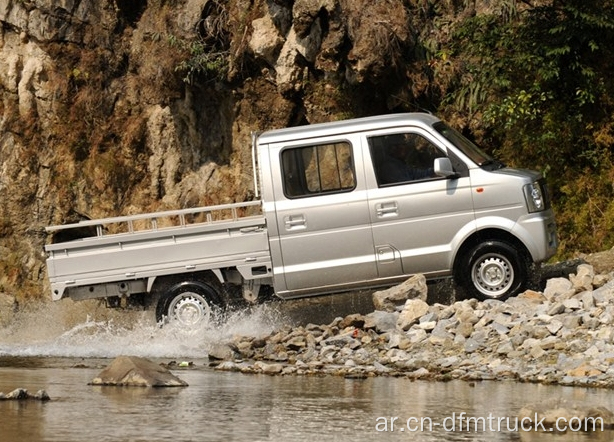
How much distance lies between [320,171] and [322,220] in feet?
1.84

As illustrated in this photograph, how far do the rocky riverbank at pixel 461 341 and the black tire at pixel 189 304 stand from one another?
36.5 inches

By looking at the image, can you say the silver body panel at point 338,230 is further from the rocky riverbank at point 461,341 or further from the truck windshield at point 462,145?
the rocky riverbank at point 461,341

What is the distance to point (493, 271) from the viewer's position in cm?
1473

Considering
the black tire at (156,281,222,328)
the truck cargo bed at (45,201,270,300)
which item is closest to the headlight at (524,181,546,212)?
the truck cargo bed at (45,201,270,300)

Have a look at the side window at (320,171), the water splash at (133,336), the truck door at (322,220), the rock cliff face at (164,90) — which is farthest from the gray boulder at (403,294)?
the rock cliff face at (164,90)

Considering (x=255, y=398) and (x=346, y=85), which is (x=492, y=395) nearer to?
(x=255, y=398)

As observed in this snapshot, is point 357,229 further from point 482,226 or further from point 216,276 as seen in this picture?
point 216,276

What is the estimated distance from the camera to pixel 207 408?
10273 millimetres

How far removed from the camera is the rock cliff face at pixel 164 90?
20500 mm

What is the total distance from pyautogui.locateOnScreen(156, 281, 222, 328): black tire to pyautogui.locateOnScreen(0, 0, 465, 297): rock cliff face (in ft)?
20.2

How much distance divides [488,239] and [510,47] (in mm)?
5718

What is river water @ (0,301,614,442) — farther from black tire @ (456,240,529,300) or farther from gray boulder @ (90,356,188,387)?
black tire @ (456,240,529,300)

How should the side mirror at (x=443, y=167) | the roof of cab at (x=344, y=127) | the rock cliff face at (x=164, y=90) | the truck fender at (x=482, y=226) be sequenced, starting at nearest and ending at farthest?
the side mirror at (x=443, y=167)
the truck fender at (x=482, y=226)
the roof of cab at (x=344, y=127)
the rock cliff face at (x=164, y=90)

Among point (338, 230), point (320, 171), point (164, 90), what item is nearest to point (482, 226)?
point (338, 230)
